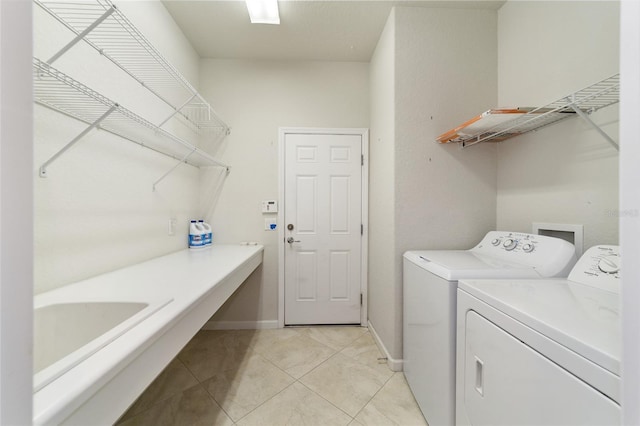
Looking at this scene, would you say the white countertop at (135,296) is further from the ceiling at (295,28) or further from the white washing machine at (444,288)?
the ceiling at (295,28)

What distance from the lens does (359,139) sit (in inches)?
92.9

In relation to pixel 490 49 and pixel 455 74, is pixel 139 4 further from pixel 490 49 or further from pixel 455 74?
pixel 490 49

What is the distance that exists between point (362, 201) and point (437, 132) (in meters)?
0.94

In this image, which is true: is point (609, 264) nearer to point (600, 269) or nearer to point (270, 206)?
point (600, 269)

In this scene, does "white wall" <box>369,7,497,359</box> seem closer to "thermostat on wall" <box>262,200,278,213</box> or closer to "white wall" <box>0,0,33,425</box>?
"thermostat on wall" <box>262,200,278,213</box>

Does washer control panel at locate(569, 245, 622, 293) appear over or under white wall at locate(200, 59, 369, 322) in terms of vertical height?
under

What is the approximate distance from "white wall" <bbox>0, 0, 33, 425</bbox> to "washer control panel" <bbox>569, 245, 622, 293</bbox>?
5.41 ft

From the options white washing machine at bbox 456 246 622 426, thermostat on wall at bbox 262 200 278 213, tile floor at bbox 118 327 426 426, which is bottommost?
tile floor at bbox 118 327 426 426

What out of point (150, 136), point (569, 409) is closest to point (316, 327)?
point (569, 409)

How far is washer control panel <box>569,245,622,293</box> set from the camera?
0.89 meters

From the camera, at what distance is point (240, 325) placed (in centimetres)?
229

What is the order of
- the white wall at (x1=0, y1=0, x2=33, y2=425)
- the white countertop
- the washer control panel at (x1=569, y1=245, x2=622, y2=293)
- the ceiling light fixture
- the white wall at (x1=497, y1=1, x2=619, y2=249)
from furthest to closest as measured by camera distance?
the ceiling light fixture < the white wall at (x1=497, y1=1, x2=619, y2=249) < the washer control panel at (x1=569, y1=245, x2=622, y2=293) < the white countertop < the white wall at (x1=0, y1=0, x2=33, y2=425)

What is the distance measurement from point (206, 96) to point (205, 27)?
0.57 meters

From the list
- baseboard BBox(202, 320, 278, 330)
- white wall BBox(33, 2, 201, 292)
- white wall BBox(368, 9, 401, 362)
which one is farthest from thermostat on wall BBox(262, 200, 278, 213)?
baseboard BBox(202, 320, 278, 330)
